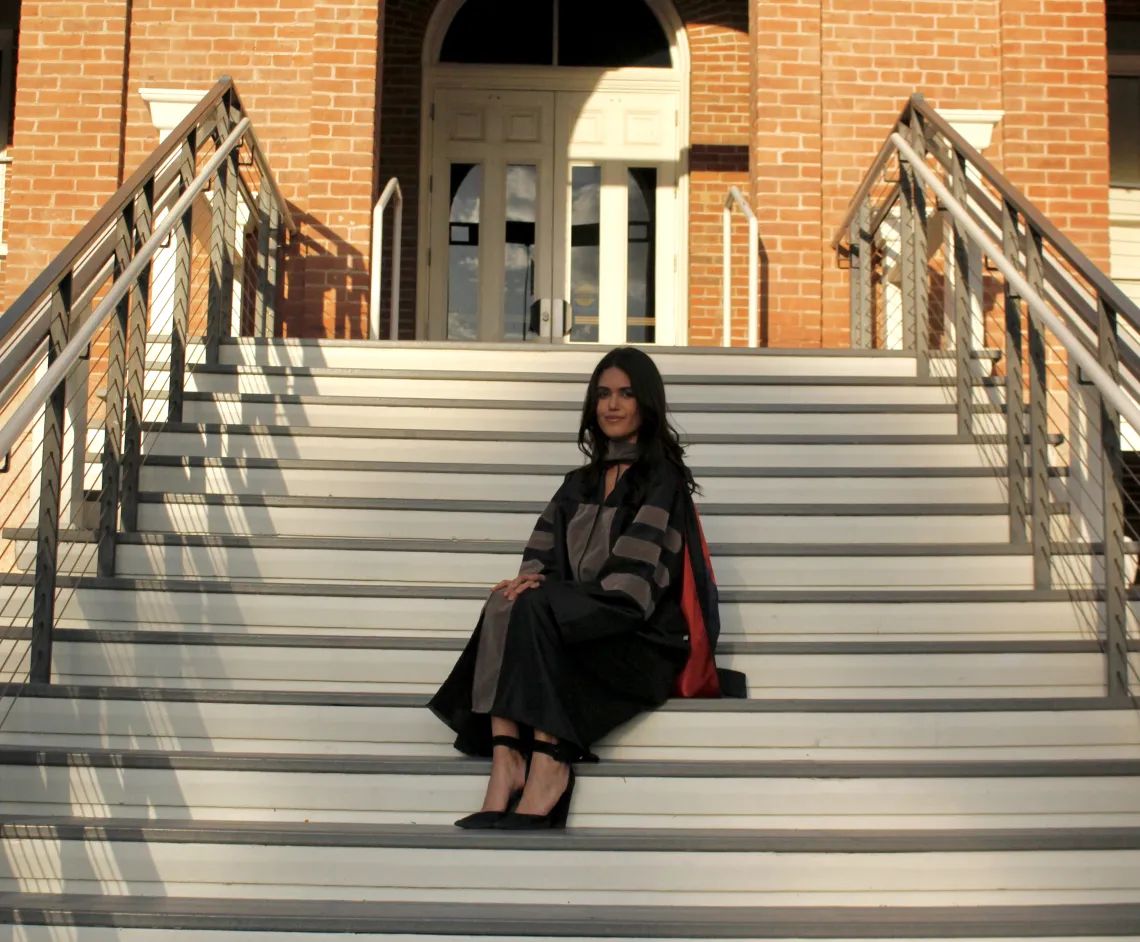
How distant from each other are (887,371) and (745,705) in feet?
7.43

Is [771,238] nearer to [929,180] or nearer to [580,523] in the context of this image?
[929,180]

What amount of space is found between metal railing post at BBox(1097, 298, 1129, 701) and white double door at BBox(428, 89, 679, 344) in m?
5.44

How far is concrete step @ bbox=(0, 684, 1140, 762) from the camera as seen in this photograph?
336cm

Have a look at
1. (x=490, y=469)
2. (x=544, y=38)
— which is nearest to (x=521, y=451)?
(x=490, y=469)

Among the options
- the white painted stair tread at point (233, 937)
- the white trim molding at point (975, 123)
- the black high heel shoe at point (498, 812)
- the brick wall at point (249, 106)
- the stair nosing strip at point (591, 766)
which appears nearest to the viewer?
the white painted stair tread at point (233, 937)

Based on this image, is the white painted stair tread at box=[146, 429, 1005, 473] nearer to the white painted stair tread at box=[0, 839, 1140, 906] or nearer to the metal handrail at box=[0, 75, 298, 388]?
the metal handrail at box=[0, 75, 298, 388]

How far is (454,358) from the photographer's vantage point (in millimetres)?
5184

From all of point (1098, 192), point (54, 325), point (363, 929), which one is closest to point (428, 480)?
point (54, 325)

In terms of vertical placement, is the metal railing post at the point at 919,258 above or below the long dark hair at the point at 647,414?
above

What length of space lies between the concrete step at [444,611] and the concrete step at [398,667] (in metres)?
0.17

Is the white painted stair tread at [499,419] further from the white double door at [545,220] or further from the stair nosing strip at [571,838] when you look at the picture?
the white double door at [545,220]

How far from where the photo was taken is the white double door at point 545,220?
906 centimetres

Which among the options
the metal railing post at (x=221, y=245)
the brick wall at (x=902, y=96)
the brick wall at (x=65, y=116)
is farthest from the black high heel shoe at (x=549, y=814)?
the brick wall at (x=65, y=116)

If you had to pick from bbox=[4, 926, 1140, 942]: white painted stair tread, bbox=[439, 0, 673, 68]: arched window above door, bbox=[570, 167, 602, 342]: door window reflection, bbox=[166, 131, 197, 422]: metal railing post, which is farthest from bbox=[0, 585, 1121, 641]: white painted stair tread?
bbox=[439, 0, 673, 68]: arched window above door
